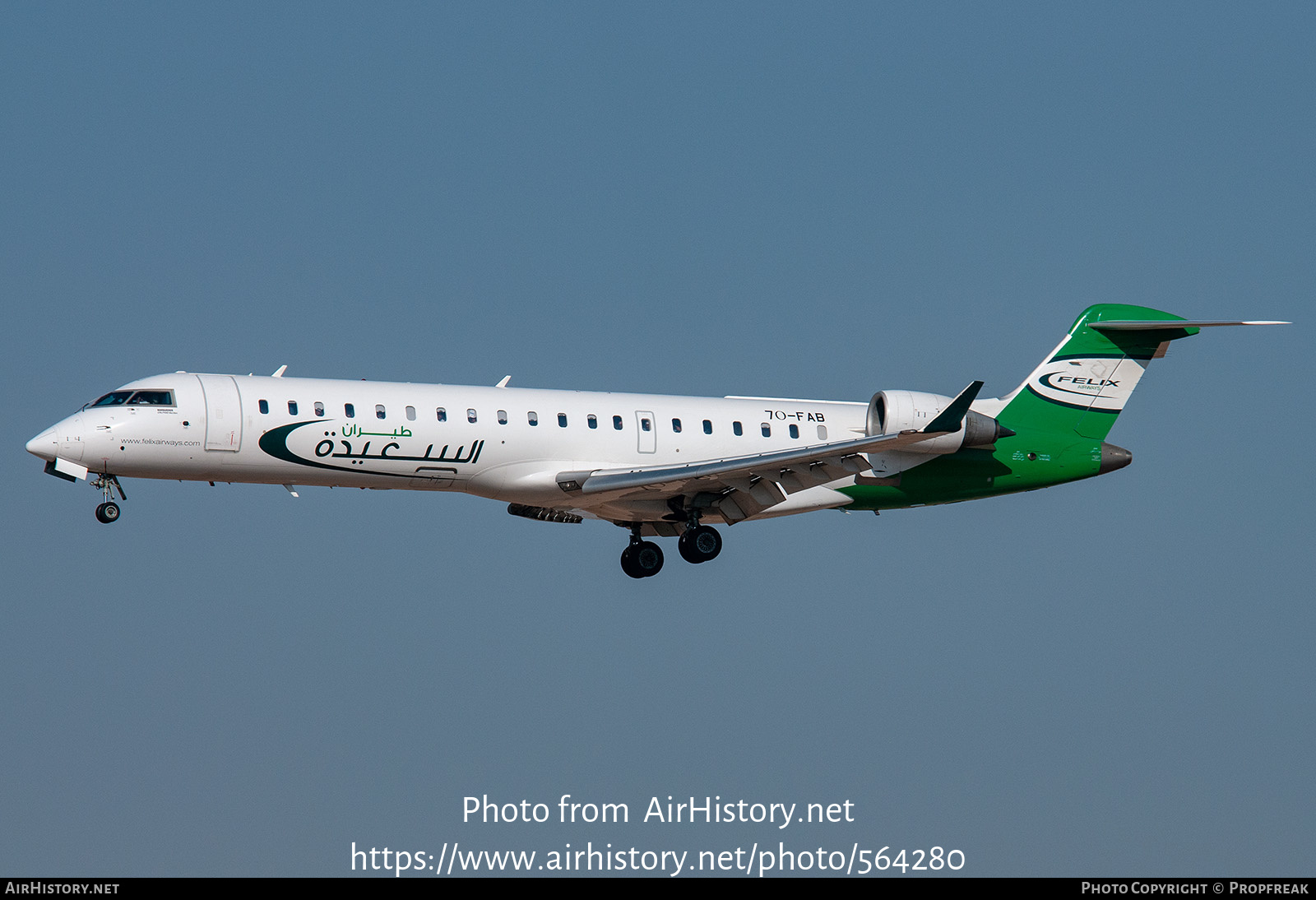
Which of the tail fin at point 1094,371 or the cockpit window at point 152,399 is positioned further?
the tail fin at point 1094,371

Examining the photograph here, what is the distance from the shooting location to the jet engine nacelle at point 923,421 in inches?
1152

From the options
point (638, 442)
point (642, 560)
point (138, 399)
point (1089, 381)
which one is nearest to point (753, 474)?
point (638, 442)

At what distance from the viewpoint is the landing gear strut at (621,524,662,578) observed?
30.6 metres

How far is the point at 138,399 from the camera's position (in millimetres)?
26969

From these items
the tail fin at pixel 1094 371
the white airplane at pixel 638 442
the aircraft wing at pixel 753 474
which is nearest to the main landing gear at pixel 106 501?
the white airplane at pixel 638 442

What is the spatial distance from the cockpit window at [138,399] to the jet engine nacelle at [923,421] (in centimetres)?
1172

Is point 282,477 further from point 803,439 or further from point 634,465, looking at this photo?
point 803,439

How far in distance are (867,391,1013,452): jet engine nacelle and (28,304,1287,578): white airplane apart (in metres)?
0.03

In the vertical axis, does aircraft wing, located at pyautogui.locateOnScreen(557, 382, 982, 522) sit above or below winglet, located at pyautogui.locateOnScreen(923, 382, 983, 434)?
below

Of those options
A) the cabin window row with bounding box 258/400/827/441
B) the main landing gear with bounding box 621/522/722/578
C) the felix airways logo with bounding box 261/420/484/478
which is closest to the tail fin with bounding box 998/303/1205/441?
the cabin window row with bounding box 258/400/827/441

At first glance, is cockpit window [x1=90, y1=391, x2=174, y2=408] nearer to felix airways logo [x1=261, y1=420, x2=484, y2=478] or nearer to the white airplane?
the white airplane

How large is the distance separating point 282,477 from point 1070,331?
14.9m

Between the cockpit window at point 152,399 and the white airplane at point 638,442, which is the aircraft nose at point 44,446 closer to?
the white airplane at point 638,442

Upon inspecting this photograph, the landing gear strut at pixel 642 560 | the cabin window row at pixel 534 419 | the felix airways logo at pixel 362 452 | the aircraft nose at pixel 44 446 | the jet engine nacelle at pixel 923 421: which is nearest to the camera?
the aircraft nose at pixel 44 446
